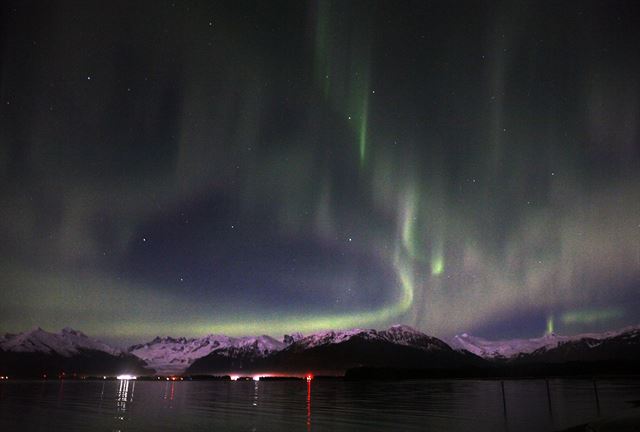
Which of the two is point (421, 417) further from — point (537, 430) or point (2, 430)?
point (2, 430)

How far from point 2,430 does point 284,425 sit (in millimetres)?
29045

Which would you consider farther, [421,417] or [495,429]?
[421,417]

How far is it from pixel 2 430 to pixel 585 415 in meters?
67.7

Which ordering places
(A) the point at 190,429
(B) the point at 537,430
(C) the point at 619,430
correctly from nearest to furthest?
(C) the point at 619,430
(B) the point at 537,430
(A) the point at 190,429

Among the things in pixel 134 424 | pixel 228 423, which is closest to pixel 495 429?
pixel 228 423

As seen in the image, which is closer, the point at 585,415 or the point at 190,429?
the point at 190,429

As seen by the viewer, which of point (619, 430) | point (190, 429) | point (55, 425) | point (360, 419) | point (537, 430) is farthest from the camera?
point (360, 419)

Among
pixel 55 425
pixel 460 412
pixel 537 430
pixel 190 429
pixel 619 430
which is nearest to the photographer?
pixel 619 430

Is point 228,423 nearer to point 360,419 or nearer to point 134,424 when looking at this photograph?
point 134,424

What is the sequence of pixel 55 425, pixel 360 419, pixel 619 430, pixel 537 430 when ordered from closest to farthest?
1. pixel 619 430
2. pixel 537 430
3. pixel 55 425
4. pixel 360 419

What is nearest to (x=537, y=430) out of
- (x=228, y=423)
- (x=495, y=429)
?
(x=495, y=429)

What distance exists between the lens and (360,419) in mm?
65125

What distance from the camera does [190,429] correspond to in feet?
184

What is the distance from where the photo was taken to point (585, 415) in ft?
218
